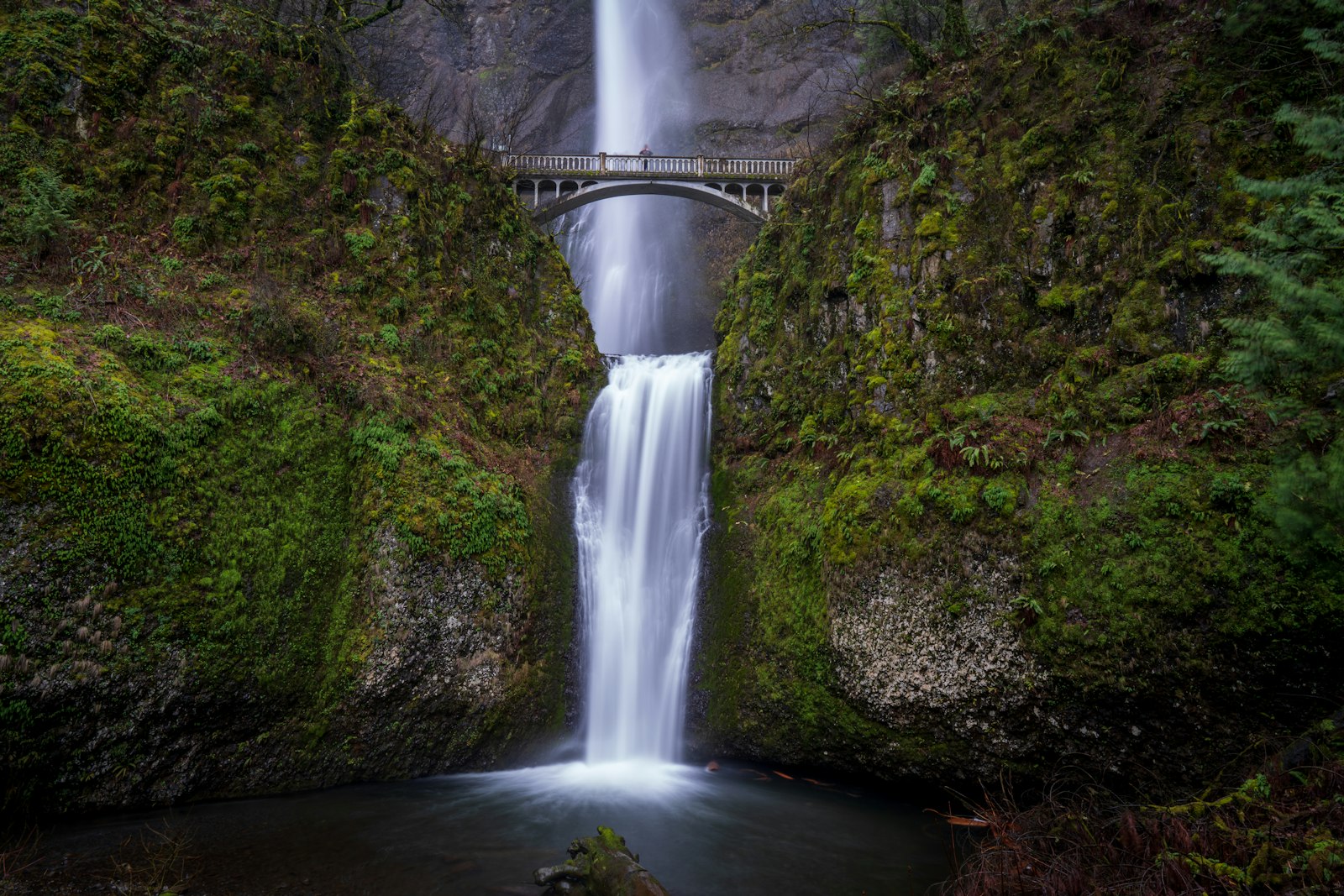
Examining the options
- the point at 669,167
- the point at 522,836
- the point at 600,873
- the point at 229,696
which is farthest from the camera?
the point at 669,167

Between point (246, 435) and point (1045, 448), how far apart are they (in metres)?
10.2

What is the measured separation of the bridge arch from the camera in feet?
71.9

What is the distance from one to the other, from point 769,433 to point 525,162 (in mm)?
15784

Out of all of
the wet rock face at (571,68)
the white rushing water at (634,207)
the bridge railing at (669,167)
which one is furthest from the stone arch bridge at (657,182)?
the wet rock face at (571,68)

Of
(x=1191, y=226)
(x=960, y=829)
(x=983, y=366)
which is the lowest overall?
(x=960, y=829)

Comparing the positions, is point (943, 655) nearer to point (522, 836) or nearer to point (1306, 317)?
point (1306, 317)

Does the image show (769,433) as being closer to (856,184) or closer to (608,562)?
(608,562)

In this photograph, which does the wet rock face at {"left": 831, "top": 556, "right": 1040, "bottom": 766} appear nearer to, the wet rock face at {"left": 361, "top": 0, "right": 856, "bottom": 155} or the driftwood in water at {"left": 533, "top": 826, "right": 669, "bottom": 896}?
the driftwood in water at {"left": 533, "top": 826, "right": 669, "bottom": 896}

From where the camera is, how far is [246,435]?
8.26 meters

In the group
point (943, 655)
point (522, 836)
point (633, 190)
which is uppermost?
point (633, 190)

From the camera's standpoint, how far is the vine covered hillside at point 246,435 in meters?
6.51

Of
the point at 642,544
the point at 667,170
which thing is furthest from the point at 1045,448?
the point at 667,170

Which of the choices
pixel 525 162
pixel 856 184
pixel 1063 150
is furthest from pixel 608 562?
pixel 525 162

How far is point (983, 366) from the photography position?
9.19m
